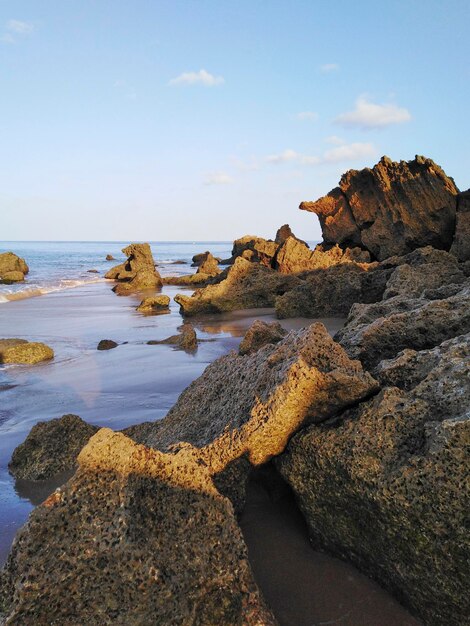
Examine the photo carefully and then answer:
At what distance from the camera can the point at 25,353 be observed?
8180mm

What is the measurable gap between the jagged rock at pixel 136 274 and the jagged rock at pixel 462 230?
13.8 meters

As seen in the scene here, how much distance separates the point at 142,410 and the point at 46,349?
3.95 m

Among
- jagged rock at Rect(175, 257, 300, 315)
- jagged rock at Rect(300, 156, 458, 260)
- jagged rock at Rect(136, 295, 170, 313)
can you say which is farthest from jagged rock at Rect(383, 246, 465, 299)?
jagged rock at Rect(300, 156, 458, 260)

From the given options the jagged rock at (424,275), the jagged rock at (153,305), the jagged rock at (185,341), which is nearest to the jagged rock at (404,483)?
the jagged rock at (424,275)

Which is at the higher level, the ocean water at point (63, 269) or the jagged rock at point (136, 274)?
the jagged rock at point (136, 274)

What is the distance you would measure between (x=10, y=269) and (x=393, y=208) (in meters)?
24.1

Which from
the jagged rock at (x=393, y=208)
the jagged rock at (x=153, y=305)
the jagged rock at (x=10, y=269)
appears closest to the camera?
the jagged rock at (x=153, y=305)

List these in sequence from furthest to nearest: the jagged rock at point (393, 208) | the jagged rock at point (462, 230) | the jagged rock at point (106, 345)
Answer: the jagged rock at point (393, 208)
the jagged rock at point (462, 230)
the jagged rock at point (106, 345)

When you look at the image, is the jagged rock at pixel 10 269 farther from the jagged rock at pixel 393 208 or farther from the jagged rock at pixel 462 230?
the jagged rock at pixel 462 230

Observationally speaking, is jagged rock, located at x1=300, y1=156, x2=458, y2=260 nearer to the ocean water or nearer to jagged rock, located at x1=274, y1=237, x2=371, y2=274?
jagged rock, located at x1=274, y1=237, x2=371, y2=274

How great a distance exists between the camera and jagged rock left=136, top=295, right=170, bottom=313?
1516 cm

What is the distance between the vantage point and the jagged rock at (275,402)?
8.60ft

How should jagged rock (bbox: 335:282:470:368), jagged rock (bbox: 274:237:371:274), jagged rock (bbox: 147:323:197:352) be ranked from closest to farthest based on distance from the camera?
jagged rock (bbox: 335:282:470:368) < jagged rock (bbox: 147:323:197:352) < jagged rock (bbox: 274:237:371:274)

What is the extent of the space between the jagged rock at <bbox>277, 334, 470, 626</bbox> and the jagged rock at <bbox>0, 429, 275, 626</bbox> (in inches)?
22.4
